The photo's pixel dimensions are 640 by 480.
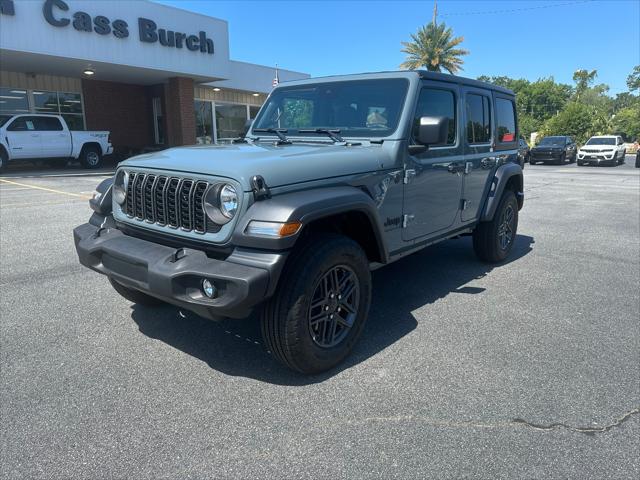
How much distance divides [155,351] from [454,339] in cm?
219

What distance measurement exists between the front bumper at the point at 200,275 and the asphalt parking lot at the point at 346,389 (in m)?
0.62

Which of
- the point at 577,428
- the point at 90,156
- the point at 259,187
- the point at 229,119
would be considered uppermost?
the point at 229,119

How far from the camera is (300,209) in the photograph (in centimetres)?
271

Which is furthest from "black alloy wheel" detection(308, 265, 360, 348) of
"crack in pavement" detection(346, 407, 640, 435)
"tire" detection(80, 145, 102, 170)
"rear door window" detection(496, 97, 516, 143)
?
"tire" detection(80, 145, 102, 170)

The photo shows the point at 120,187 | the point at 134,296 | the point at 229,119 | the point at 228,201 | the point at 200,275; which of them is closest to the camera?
the point at 200,275

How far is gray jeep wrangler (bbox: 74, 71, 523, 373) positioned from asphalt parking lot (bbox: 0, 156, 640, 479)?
406 mm

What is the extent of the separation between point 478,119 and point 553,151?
24142mm

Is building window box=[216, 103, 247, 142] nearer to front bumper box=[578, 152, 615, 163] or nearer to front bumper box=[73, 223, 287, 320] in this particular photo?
front bumper box=[578, 152, 615, 163]

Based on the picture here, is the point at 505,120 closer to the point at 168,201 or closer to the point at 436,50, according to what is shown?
the point at 168,201

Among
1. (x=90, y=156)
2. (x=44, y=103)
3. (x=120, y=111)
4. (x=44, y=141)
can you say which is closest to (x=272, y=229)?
(x=44, y=141)

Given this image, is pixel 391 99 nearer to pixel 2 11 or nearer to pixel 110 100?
pixel 2 11

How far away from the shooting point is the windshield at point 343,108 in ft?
12.7

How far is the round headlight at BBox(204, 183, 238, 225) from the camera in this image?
2766 millimetres

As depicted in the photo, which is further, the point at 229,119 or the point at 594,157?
the point at 594,157
